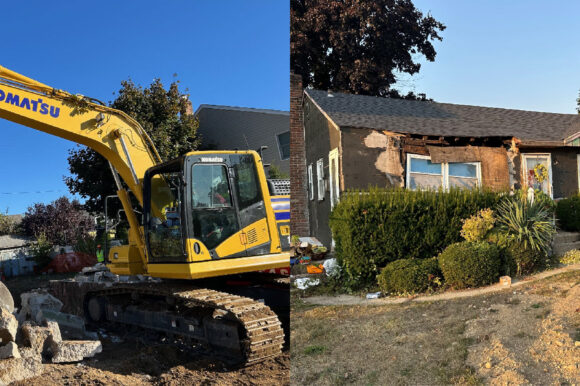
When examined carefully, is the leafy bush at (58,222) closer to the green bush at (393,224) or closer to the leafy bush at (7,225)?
the leafy bush at (7,225)

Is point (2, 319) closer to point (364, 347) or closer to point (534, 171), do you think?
point (364, 347)

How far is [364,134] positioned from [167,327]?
6.29 meters

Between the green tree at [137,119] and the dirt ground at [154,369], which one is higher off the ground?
the green tree at [137,119]

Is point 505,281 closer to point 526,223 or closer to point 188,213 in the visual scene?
point 526,223

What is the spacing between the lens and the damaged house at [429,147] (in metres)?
2.18

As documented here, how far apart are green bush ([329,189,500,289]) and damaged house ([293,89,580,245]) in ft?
0.16

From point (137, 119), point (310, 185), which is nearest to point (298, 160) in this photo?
point (310, 185)

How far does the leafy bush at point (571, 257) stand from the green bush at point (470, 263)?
243 mm

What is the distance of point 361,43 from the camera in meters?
2.41

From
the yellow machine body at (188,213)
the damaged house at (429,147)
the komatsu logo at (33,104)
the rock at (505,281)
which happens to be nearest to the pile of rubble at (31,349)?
the yellow machine body at (188,213)

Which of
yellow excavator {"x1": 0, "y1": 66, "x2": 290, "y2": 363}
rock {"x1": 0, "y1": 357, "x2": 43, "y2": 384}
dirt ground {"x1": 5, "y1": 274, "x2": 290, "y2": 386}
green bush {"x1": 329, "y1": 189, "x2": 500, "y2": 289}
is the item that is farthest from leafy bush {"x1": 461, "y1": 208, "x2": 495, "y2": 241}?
rock {"x1": 0, "y1": 357, "x2": 43, "y2": 384}

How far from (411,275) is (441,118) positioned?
0.68m

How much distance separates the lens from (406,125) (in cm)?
235

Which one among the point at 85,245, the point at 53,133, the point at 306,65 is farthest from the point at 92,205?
the point at 306,65
